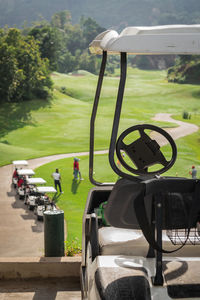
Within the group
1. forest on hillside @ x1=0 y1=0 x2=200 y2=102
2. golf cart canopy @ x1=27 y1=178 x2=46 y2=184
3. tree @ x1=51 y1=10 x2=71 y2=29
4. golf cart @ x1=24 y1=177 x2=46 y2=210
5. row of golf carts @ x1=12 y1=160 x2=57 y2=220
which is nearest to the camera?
row of golf carts @ x1=12 y1=160 x2=57 y2=220

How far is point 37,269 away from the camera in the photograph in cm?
520

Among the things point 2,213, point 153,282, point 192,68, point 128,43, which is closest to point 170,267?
point 153,282

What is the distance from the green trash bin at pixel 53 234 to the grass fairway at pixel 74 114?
26736mm

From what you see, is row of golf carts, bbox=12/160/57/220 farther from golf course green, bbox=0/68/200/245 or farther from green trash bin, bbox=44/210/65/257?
green trash bin, bbox=44/210/65/257

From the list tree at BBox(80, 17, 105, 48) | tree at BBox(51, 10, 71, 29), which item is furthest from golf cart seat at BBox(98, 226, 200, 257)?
tree at BBox(51, 10, 71, 29)

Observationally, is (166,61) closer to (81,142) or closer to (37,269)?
(81,142)

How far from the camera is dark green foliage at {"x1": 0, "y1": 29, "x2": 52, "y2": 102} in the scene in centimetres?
5116

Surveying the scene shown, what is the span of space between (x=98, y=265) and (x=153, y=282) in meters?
0.35

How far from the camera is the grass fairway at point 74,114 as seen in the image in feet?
141

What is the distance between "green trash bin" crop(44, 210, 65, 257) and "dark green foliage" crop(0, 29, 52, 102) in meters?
46.6

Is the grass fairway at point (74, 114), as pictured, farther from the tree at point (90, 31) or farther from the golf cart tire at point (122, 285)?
the tree at point (90, 31)

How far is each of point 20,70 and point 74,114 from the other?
8.42 meters

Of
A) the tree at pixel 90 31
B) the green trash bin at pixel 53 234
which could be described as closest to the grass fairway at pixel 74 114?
the green trash bin at pixel 53 234

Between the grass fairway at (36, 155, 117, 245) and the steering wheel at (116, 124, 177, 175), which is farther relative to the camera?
the grass fairway at (36, 155, 117, 245)
